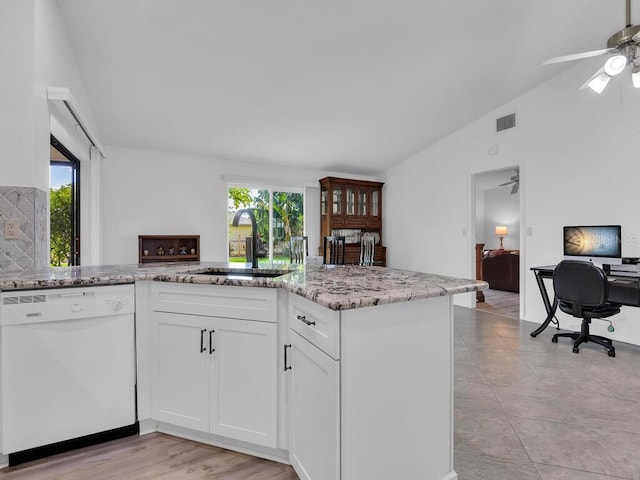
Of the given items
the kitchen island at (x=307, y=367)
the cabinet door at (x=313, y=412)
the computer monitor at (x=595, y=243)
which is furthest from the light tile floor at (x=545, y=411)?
the computer monitor at (x=595, y=243)

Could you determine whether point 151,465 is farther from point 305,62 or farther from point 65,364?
point 305,62

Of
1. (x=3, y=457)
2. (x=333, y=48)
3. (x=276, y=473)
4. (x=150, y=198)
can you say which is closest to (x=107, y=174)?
(x=150, y=198)

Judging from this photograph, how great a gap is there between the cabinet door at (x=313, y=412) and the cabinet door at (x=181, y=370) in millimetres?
481

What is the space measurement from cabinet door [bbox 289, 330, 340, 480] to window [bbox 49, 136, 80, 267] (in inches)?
116

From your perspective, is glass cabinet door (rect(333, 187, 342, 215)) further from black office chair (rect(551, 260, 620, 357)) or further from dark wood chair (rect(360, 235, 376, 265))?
black office chair (rect(551, 260, 620, 357))

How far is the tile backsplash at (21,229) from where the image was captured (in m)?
1.87

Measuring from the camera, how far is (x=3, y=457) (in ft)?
4.89

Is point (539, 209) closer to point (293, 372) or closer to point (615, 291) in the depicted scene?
point (615, 291)

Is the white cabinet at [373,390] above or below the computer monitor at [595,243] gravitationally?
below

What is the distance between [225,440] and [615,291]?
353 centimetres

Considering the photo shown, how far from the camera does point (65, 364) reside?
1544 mm

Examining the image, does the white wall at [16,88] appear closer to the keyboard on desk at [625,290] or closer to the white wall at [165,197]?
the white wall at [165,197]

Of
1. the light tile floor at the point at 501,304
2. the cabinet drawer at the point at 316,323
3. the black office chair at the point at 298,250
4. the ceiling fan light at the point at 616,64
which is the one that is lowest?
the light tile floor at the point at 501,304

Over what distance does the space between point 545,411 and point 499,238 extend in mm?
6958
